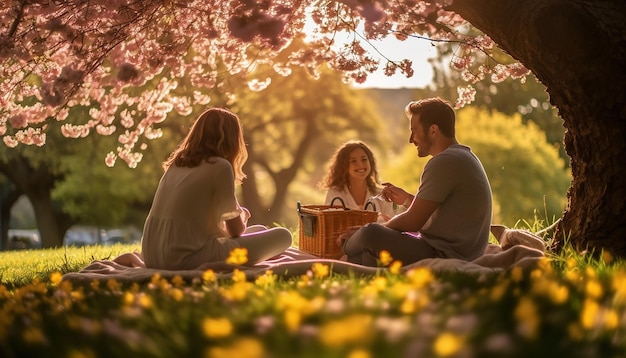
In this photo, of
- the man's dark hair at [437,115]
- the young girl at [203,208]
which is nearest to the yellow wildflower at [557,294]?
the man's dark hair at [437,115]

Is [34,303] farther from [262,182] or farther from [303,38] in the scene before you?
[262,182]

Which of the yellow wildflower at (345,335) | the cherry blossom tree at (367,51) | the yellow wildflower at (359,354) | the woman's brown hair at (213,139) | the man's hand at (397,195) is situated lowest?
the yellow wildflower at (359,354)

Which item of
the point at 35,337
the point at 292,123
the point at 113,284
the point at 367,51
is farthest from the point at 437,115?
the point at 292,123

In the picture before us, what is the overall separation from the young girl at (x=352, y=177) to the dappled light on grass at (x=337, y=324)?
433 cm

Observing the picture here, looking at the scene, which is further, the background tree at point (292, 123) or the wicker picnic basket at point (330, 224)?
the background tree at point (292, 123)

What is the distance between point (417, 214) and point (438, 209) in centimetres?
24

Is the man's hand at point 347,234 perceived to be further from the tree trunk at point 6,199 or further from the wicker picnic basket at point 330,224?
the tree trunk at point 6,199

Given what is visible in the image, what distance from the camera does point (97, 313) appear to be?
3.77 meters

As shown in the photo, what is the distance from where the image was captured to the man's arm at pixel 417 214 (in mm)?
6113

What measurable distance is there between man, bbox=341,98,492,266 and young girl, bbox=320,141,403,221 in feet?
6.82

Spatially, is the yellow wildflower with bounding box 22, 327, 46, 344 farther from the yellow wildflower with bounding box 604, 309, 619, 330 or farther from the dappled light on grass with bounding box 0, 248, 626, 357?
the yellow wildflower with bounding box 604, 309, 619, 330

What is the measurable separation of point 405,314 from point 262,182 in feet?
115

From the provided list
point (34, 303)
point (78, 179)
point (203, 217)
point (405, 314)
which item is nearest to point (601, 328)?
point (405, 314)

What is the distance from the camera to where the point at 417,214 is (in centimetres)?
613
